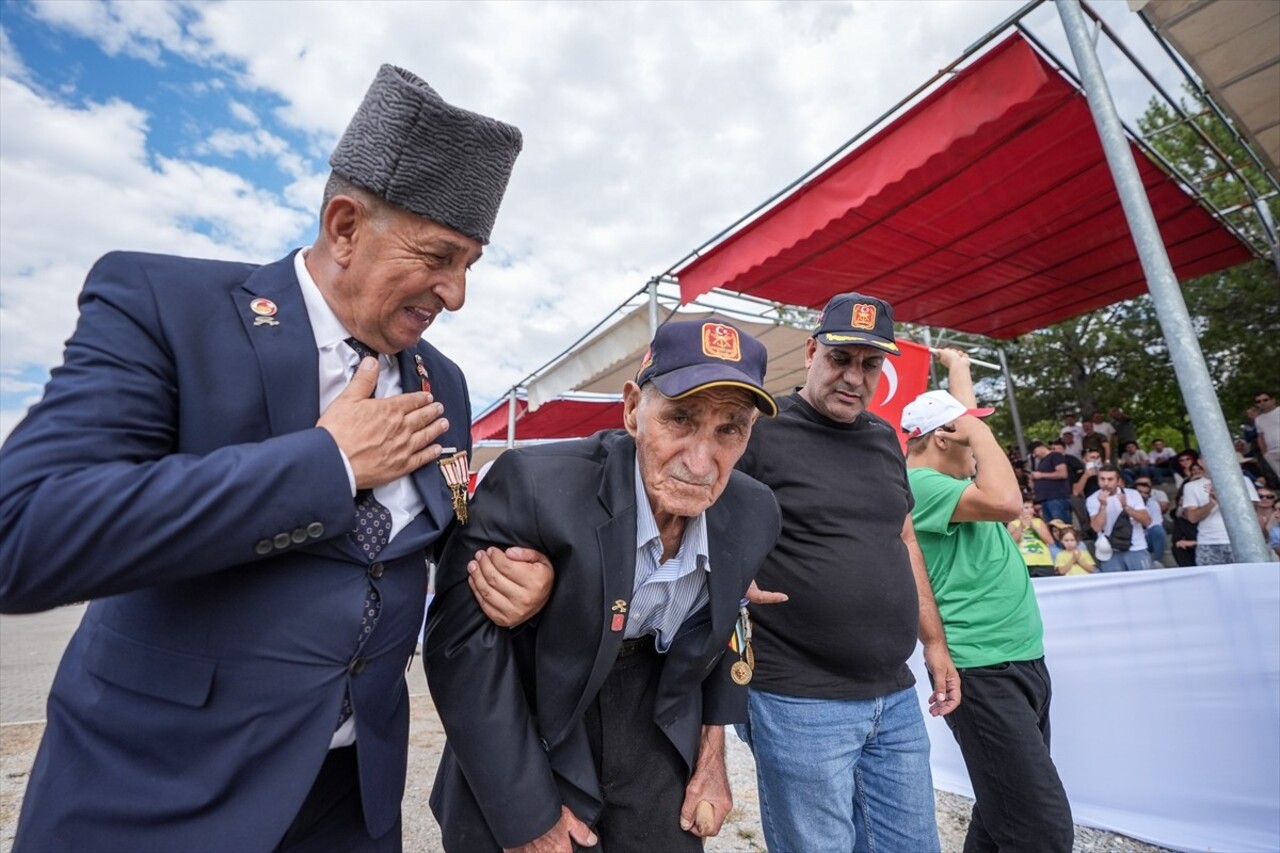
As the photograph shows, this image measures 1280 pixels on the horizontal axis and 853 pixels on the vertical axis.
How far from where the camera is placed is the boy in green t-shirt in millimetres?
2205

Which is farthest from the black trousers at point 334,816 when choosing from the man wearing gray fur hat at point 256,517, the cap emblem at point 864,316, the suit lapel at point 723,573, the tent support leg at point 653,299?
the tent support leg at point 653,299

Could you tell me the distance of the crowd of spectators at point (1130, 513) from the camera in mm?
6707

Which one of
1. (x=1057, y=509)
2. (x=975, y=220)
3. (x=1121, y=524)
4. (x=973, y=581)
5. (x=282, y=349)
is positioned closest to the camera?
(x=282, y=349)

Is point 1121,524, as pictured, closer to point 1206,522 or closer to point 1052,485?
point 1206,522

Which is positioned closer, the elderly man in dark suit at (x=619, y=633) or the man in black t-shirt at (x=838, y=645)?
the elderly man in dark suit at (x=619, y=633)

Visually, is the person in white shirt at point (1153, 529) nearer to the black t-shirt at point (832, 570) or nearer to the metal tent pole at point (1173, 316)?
the metal tent pole at point (1173, 316)

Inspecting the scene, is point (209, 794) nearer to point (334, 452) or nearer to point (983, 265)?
point (334, 452)

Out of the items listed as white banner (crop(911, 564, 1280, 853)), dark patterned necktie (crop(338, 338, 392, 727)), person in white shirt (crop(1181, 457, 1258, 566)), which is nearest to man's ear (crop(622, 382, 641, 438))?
dark patterned necktie (crop(338, 338, 392, 727))

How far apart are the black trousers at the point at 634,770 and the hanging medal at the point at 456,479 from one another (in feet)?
1.87

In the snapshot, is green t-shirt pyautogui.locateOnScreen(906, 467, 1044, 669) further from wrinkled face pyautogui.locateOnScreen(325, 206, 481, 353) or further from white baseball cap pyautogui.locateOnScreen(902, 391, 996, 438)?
wrinkled face pyautogui.locateOnScreen(325, 206, 481, 353)

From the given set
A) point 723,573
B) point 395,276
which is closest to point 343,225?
point 395,276

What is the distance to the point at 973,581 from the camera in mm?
2551

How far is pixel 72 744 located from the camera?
97 centimetres

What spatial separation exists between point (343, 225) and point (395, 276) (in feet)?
0.50
